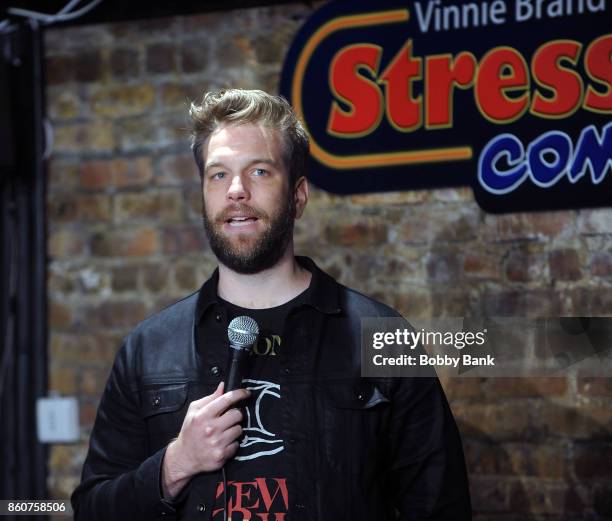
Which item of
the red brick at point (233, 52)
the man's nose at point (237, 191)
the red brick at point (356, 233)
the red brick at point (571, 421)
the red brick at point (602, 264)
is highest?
the red brick at point (233, 52)

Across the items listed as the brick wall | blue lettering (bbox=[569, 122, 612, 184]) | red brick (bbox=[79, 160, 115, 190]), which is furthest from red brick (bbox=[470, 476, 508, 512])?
red brick (bbox=[79, 160, 115, 190])

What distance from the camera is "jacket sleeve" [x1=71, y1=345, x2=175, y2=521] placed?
1954 mm

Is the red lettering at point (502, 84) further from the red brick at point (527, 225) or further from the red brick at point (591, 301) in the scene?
the red brick at point (591, 301)

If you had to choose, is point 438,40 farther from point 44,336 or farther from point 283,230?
point 44,336

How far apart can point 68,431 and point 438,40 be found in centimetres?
194

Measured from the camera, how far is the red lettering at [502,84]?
2881mm

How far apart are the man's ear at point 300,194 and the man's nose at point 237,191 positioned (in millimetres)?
168

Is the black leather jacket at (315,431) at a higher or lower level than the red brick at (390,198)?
lower

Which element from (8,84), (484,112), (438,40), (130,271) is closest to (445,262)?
(484,112)

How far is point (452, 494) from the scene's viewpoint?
1.98 meters

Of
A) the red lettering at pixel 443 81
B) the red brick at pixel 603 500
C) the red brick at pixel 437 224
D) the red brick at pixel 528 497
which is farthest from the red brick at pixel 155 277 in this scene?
the red brick at pixel 603 500

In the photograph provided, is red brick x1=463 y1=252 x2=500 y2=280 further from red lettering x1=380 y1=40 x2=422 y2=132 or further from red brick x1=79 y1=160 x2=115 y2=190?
red brick x1=79 y1=160 x2=115 y2=190

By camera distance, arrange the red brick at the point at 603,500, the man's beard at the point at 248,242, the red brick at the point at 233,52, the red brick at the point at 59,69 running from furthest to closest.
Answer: the red brick at the point at 59,69 → the red brick at the point at 233,52 → the red brick at the point at 603,500 → the man's beard at the point at 248,242

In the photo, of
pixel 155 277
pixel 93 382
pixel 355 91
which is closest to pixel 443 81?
pixel 355 91
